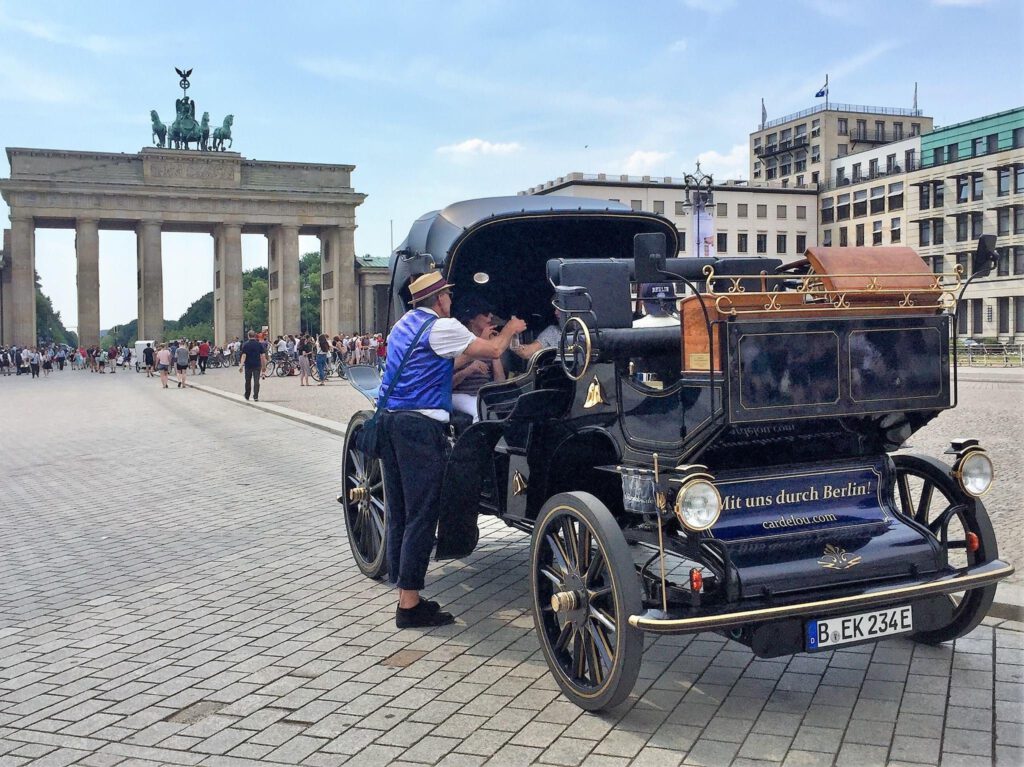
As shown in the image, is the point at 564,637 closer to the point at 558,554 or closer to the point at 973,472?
the point at 558,554

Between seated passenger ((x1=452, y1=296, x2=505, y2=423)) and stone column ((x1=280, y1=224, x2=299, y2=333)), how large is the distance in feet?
264

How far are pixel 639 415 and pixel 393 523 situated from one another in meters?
2.04

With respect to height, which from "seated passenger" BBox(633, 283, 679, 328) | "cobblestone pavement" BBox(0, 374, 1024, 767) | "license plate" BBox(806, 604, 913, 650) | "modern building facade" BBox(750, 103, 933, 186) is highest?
"modern building facade" BBox(750, 103, 933, 186)

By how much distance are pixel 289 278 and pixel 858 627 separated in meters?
85.4

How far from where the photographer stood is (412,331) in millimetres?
6016

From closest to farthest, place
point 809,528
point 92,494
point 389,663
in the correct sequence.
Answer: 1. point 809,528
2. point 389,663
3. point 92,494

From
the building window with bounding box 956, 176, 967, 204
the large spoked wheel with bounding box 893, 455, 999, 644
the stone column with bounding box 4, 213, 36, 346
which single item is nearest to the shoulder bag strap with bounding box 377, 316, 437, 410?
the large spoked wheel with bounding box 893, 455, 999, 644

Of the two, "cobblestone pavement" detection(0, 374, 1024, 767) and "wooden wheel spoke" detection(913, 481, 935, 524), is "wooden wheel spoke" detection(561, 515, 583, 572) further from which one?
"wooden wheel spoke" detection(913, 481, 935, 524)

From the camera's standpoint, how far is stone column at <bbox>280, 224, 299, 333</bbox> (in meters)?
86.6

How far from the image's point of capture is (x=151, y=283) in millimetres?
82438

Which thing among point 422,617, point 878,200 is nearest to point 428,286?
point 422,617

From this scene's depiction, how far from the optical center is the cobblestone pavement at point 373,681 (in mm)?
4254

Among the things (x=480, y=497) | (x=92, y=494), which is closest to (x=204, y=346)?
(x=92, y=494)

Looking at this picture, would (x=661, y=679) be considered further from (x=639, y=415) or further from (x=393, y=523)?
(x=393, y=523)
